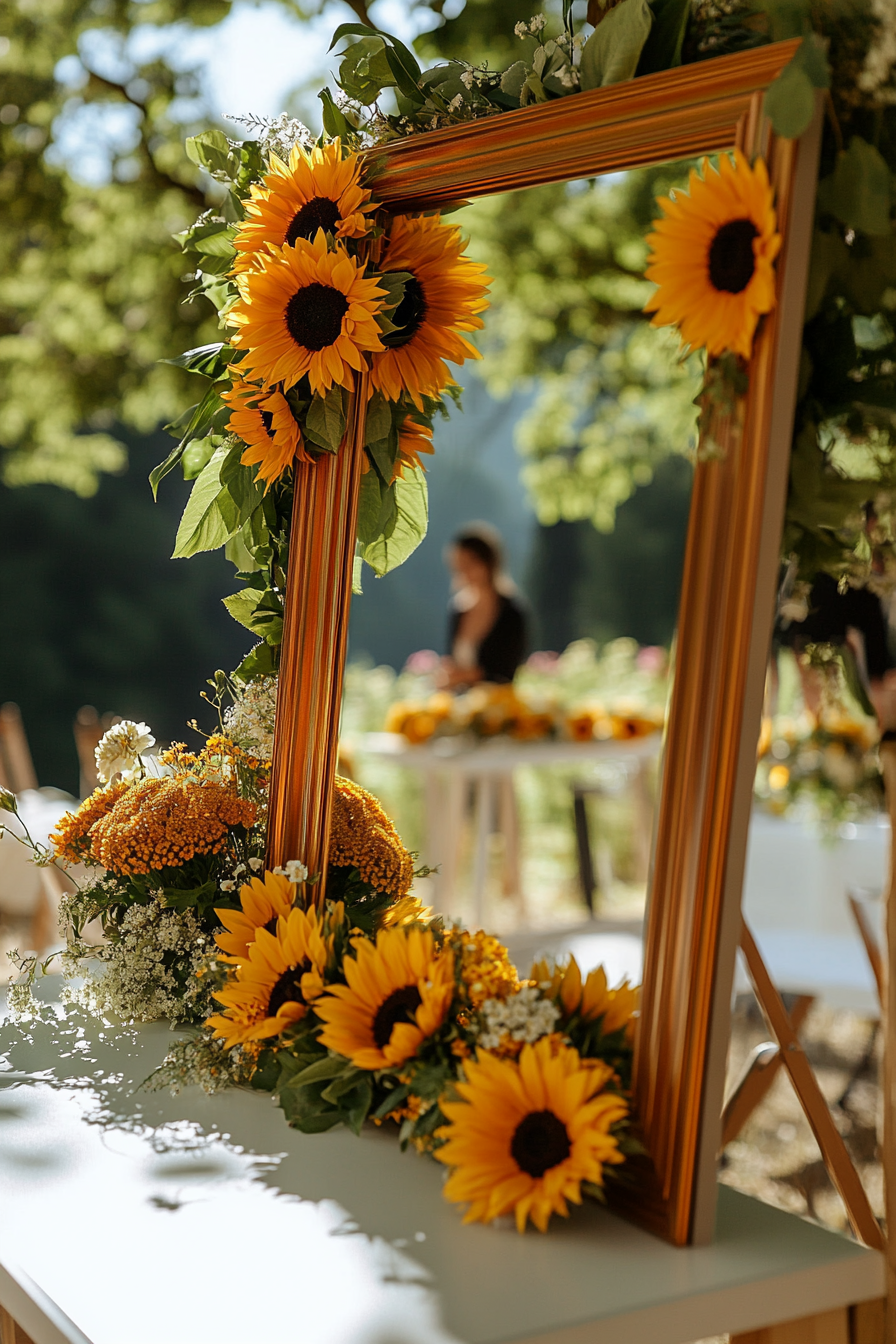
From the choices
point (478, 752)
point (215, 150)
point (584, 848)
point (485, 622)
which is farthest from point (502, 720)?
point (215, 150)

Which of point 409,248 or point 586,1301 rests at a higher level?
point 409,248

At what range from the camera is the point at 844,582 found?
0.94 metres

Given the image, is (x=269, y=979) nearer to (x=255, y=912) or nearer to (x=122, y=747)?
(x=255, y=912)

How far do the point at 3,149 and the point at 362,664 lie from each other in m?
4.39

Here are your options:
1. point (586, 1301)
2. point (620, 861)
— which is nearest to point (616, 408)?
point (620, 861)

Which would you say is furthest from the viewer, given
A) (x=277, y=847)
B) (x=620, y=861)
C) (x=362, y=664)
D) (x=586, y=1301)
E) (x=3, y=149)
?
(x=362, y=664)

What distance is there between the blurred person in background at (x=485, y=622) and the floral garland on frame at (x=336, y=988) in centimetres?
372

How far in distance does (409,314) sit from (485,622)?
13.2ft

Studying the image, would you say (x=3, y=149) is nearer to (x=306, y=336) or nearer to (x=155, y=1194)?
(x=306, y=336)

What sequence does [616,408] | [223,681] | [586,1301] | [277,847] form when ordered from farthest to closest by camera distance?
1. [616,408]
2. [223,681]
3. [277,847]
4. [586,1301]

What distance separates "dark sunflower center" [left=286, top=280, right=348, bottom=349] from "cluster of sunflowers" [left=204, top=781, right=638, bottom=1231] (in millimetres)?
513

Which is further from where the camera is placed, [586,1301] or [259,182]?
[259,182]

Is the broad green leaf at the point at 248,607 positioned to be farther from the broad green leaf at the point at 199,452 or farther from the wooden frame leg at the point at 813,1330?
the wooden frame leg at the point at 813,1330

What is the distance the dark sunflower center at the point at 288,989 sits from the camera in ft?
3.62
